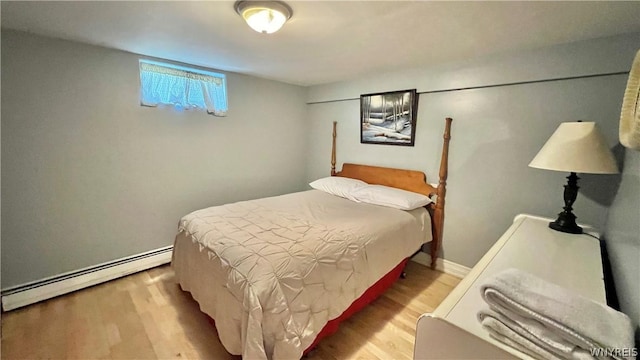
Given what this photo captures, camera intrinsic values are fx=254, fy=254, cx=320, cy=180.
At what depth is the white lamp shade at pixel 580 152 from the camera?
1483 millimetres

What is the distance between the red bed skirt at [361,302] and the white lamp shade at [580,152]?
1.41m

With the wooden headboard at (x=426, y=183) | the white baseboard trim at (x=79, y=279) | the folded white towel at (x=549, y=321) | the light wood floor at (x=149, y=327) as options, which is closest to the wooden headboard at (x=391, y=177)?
the wooden headboard at (x=426, y=183)

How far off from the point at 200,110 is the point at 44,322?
219 cm

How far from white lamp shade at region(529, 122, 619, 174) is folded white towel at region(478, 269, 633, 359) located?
1.11 m

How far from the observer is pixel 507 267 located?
1.18m

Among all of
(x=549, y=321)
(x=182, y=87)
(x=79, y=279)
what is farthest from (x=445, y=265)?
(x=79, y=279)

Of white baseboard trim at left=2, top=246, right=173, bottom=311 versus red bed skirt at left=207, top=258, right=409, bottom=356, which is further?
white baseboard trim at left=2, top=246, right=173, bottom=311

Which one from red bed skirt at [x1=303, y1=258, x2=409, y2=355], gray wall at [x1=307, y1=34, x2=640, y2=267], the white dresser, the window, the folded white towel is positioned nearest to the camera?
the folded white towel

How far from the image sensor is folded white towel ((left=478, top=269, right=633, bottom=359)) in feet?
2.15

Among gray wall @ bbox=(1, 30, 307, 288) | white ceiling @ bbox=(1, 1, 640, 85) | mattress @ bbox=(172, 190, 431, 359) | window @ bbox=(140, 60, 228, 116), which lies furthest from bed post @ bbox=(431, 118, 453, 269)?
window @ bbox=(140, 60, 228, 116)

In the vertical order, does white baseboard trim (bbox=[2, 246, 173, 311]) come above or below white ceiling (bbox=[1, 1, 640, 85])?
below

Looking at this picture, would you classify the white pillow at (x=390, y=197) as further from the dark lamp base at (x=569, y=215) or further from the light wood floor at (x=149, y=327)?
the dark lamp base at (x=569, y=215)

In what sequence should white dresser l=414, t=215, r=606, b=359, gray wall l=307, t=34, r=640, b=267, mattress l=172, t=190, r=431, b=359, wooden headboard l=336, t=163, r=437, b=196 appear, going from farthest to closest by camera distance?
1. wooden headboard l=336, t=163, r=437, b=196
2. gray wall l=307, t=34, r=640, b=267
3. mattress l=172, t=190, r=431, b=359
4. white dresser l=414, t=215, r=606, b=359

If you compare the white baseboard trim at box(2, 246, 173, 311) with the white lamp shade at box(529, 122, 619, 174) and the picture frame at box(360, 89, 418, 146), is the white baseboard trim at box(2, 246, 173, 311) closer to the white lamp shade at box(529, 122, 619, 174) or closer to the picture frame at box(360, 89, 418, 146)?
the picture frame at box(360, 89, 418, 146)
